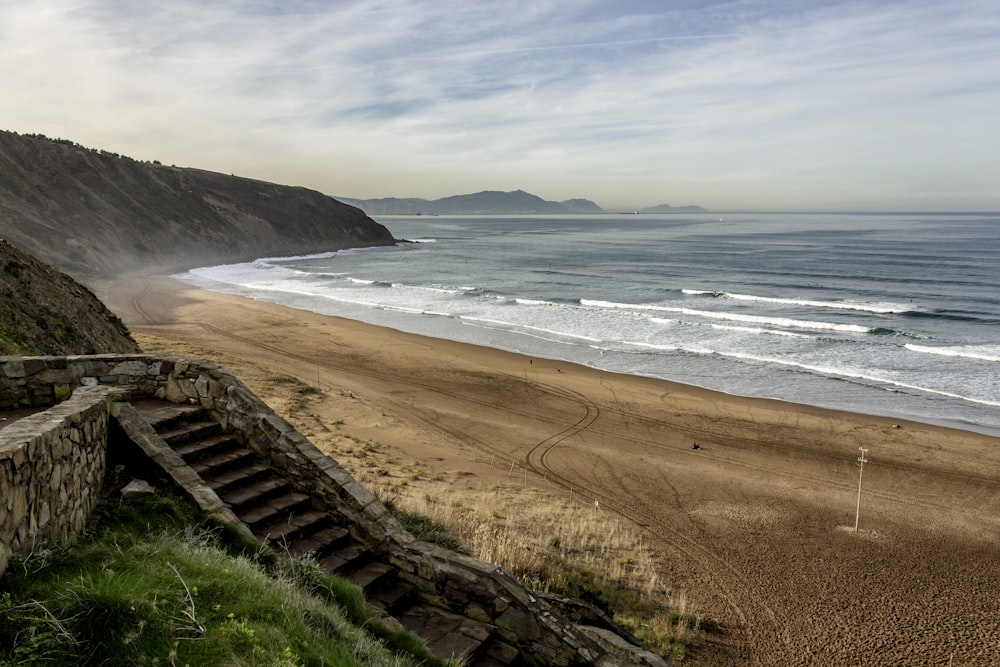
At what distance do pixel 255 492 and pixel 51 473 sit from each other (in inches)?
100

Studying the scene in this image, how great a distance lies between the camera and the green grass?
3.39 meters

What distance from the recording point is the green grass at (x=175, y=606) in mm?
3393

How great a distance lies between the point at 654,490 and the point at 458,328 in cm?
2068

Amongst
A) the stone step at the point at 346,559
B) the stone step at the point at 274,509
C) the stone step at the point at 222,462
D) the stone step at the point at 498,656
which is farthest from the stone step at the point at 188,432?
the stone step at the point at 498,656

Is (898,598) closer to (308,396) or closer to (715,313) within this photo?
(308,396)

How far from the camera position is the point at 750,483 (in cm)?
1435

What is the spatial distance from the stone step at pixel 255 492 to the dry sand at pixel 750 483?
18.8 feet

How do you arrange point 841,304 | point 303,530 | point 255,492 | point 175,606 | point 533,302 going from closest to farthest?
1. point 175,606
2. point 303,530
3. point 255,492
4. point 841,304
5. point 533,302

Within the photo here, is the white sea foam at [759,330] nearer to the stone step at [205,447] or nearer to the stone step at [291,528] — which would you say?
the stone step at [291,528]

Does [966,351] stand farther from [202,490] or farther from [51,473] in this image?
[51,473]

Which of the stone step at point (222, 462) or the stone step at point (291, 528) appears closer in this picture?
the stone step at point (291, 528)

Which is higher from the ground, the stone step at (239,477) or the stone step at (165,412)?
the stone step at (165,412)

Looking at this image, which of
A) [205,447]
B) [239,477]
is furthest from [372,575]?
[205,447]

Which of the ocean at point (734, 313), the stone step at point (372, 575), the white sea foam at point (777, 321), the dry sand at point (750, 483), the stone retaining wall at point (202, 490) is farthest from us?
the white sea foam at point (777, 321)
